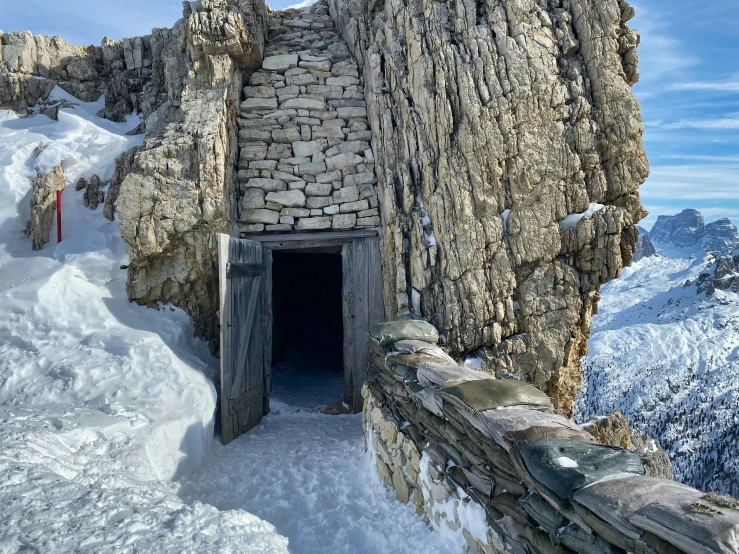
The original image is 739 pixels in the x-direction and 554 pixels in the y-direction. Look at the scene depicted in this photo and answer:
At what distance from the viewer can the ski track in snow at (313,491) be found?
4.52 meters

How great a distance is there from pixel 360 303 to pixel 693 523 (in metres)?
6.94

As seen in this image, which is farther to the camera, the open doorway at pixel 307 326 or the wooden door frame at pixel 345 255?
the open doorway at pixel 307 326

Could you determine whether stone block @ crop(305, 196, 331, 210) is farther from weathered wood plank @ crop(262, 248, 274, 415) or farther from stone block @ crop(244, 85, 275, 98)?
stone block @ crop(244, 85, 275, 98)

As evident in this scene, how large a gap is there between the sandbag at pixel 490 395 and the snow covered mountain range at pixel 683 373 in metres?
56.6

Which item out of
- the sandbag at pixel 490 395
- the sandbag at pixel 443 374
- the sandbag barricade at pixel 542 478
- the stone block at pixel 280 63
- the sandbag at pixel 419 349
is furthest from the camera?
the stone block at pixel 280 63

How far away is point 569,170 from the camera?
→ 6.99 meters

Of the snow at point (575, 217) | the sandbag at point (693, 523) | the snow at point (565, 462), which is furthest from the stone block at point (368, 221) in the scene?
the sandbag at point (693, 523)

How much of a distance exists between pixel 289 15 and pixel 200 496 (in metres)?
9.33

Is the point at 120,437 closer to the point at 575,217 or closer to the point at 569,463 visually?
the point at 569,463

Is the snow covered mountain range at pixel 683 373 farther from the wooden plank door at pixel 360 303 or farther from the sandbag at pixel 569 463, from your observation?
the sandbag at pixel 569 463

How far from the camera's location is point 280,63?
9328 millimetres

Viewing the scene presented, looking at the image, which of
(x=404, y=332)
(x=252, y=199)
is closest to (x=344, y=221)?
(x=252, y=199)

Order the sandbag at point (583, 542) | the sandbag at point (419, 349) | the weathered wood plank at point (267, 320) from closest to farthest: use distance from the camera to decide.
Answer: the sandbag at point (583, 542) < the sandbag at point (419, 349) < the weathered wood plank at point (267, 320)

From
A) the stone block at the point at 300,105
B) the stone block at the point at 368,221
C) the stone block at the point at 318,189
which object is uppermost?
the stone block at the point at 300,105
